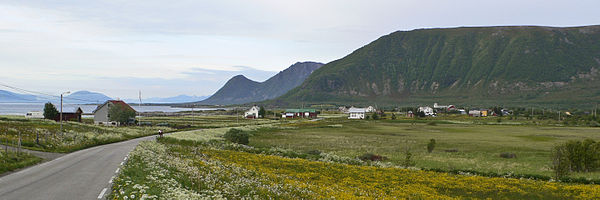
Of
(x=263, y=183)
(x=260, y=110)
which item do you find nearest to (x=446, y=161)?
(x=263, y=183)

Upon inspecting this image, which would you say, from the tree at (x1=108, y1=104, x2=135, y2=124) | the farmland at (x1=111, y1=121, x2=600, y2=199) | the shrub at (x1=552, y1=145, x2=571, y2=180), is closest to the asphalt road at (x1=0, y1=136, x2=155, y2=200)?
the farmland at (x1=111, y1=121, x2=600, y2=199)

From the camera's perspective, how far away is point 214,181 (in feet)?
62.3

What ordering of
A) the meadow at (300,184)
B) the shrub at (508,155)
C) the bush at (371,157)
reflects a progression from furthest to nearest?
1. the shrub at (508,155)
2. the bush at (371,157)
3. the meadow at (300,184)

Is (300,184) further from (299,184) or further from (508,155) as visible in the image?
(508,155)

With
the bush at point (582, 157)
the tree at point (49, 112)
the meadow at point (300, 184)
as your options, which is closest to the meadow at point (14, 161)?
the meadow at point (300, 184)

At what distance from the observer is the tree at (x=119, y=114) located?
4168 inches

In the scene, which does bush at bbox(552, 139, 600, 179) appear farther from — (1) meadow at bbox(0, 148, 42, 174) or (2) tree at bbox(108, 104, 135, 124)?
(2) tree at bbox(108, 104, 135, 124)

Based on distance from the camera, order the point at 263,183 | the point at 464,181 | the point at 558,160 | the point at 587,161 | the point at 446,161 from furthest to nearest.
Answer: the point at 446,161
the point at 587,161
the point at 558,160
the point at 464,181
the point at 263,183

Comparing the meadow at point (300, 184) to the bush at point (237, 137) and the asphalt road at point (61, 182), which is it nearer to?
the asphalt road at point (61, 182)

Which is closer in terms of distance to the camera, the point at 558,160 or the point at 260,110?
the point at 558,160

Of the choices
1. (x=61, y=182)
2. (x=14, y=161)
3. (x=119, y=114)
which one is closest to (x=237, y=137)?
(x=14, y=161)

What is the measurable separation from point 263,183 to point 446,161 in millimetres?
31228

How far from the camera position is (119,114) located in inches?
4190

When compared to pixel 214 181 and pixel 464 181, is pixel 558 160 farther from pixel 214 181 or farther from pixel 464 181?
pixel 214 181
